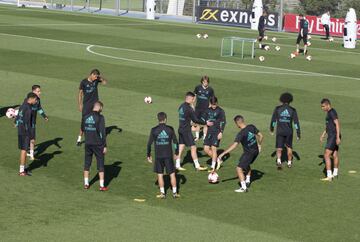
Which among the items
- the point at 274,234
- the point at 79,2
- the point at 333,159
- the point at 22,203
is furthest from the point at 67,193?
the point at 79,2

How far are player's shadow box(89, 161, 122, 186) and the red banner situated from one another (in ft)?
148

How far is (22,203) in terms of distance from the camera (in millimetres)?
17859

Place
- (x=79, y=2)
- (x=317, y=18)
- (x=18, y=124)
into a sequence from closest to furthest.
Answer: (x=18, y=124)
(x=317, y=18)
(x=79, y=2)

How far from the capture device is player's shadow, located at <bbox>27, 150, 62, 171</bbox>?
21339mm

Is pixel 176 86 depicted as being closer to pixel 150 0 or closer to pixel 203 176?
pixel 203 176

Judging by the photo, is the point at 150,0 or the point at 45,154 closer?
the point at 45,154

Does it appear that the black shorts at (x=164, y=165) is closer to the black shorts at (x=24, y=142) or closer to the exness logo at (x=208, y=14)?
the black shorts at (x=24, y=142)

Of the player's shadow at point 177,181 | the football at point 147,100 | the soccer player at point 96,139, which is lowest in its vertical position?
the player's shadow at point 177,181

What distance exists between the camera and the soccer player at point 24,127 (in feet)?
66.1

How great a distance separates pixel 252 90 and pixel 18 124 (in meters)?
15.6

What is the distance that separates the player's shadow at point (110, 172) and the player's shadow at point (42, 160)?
165cm

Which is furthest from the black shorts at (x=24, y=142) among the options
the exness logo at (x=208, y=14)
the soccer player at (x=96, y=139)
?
the exness logo at (x=208, y=14)

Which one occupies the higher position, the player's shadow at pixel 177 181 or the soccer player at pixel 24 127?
the soccer player at pixel 24 127

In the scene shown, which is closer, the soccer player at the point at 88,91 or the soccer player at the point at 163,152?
the soccer player at the point at 163,152
